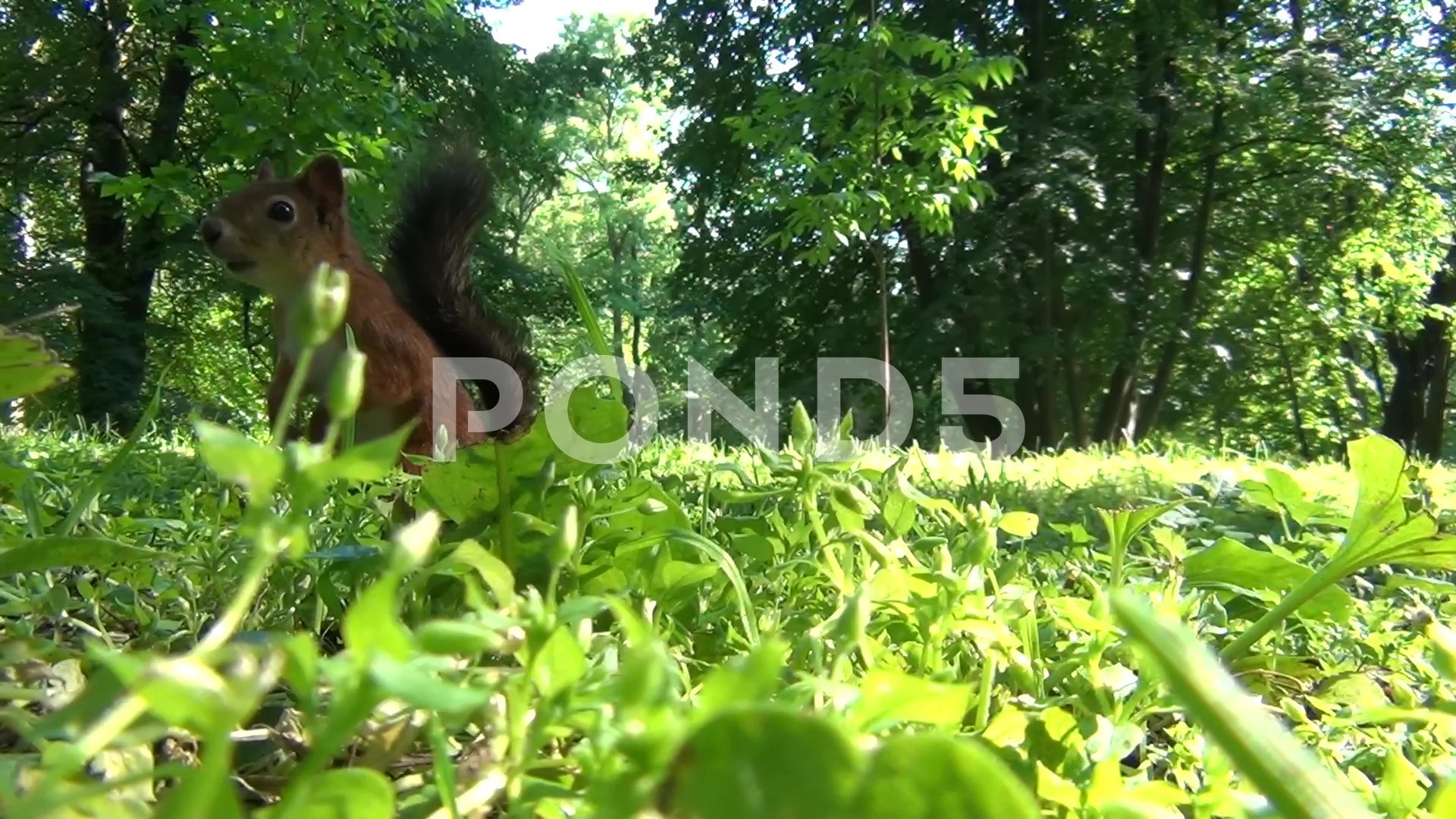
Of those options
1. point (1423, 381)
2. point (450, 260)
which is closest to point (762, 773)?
point (450, 260)

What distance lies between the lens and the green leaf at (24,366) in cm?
28

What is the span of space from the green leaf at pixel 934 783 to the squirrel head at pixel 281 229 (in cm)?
193

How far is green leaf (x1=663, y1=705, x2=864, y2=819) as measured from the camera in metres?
0.12

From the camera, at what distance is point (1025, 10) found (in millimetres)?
6340

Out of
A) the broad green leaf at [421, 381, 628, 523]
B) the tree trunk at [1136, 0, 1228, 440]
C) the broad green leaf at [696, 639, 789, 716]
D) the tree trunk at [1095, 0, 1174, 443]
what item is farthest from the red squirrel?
the tree trunk at [1136, 0, 1228, 440]

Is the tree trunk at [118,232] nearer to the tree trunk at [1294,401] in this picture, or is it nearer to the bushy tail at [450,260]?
the bushy tail at [450,260]

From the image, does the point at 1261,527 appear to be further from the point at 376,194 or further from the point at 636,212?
the point at 636,212

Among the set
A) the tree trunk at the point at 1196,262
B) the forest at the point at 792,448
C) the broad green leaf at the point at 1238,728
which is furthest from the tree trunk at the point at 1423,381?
the broad green leaf at the point at 1238,728

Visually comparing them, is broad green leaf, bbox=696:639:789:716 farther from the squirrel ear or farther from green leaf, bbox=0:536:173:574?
the squirrel ear

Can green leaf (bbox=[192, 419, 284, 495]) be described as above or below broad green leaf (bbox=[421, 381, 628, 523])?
above

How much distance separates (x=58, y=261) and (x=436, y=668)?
6.85m

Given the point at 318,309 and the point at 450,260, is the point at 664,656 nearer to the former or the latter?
the point at 318,309

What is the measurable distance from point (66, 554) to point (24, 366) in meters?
0.06

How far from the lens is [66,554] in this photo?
27cm
